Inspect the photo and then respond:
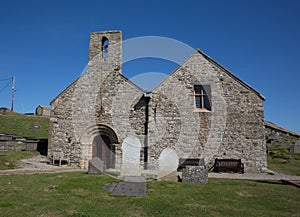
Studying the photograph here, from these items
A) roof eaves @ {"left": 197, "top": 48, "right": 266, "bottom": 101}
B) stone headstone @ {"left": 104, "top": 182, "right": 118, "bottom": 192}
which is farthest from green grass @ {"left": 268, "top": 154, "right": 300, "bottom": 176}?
stone headstone @ {"left": 104, "top": 182, "right": 118, "bottom": 192}

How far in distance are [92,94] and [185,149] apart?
771cm

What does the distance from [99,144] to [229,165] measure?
8.94 meters

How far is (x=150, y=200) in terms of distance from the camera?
6.50 m

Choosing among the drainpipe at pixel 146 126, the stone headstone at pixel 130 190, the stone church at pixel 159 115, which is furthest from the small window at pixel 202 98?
the stone headstone at pixel 130 190

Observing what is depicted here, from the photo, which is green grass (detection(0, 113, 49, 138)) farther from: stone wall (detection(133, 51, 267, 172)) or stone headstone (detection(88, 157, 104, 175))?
stone wall (detection(133, 51, 267, 172))

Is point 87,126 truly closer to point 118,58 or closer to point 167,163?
point 118,58

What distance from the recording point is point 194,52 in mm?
15109

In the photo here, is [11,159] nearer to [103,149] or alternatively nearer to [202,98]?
[103,149]

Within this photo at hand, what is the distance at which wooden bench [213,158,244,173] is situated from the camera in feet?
42.8

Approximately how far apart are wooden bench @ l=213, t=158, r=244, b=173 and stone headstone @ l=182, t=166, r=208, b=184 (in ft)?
13.8

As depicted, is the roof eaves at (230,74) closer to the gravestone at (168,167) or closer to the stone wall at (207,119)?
the stone wall at (207,119)

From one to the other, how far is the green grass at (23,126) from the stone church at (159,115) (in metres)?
12.4

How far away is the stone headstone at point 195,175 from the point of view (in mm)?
9367

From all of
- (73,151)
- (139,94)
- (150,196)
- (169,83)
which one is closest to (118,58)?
(139,94)
